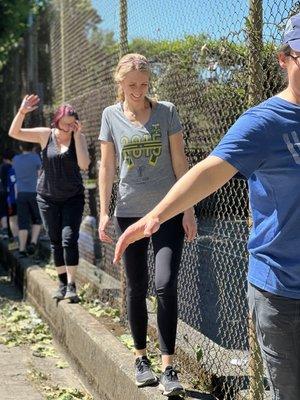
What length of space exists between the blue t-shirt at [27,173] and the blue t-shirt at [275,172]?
8.08m

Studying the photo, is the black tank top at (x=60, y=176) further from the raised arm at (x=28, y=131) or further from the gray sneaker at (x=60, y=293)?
the gray sneaker at (x=60, y=293)

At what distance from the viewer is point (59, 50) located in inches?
441

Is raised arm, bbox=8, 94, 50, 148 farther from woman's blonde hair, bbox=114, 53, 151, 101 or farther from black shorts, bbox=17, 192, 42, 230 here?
black shorts, bbox=17, 192, 42, 230

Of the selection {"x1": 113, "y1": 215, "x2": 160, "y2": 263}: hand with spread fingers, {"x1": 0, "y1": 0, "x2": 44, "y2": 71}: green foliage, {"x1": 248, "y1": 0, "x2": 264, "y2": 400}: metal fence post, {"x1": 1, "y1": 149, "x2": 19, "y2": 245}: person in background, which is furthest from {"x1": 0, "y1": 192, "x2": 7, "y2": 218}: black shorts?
{"x1": 113, "y1": 215, "x2": 160, "y2": 263}: hand with spread fingers

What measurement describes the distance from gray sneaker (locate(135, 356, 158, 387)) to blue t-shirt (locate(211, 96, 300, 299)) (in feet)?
5.90

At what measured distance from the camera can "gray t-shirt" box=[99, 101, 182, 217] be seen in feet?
15.2

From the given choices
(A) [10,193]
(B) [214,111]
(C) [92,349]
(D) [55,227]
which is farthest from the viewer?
(A) [10,193]

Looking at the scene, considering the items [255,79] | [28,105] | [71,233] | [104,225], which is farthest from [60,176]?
[255,79]

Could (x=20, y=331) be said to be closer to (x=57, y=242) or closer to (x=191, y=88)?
(x=57, y=242)

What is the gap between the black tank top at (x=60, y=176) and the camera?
269 inches

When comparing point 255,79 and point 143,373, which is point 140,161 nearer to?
point 255,79

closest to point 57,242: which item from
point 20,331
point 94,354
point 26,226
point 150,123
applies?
point 20,331

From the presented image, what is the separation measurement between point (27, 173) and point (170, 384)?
6.81 m

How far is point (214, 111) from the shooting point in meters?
4.79
